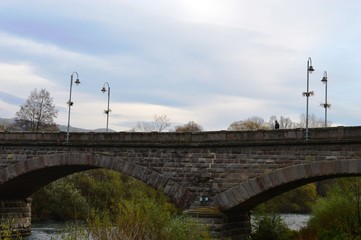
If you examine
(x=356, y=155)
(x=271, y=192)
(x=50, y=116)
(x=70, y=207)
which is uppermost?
(x=50, y=116)

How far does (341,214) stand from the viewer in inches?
1168

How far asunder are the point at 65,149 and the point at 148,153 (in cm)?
584

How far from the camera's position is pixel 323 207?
32.9 meters

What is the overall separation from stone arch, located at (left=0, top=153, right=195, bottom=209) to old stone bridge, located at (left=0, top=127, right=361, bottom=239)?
0.17 ft

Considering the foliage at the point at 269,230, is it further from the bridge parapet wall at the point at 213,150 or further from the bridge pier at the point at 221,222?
the bridge parapet wall at the point at 213,150

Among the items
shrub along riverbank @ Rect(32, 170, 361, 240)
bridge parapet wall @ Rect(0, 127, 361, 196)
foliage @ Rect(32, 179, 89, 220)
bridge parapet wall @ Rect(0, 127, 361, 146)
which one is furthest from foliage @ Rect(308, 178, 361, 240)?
foliage @ Rect(32, 179, 89, 220)

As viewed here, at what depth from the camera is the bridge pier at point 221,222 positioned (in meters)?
26.0

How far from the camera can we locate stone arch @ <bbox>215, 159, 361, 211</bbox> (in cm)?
2342

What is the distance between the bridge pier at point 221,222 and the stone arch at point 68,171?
4.68 ft

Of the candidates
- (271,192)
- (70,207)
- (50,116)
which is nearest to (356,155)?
(271,192)

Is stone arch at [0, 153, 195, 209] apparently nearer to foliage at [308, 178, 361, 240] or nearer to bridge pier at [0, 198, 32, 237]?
bridge pier at [0, 198, 32, 237]

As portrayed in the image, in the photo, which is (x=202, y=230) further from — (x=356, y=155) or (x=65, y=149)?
(x=65, y=149)

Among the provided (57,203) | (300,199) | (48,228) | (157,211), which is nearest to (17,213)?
(48,228)

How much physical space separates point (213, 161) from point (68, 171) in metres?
12.4
